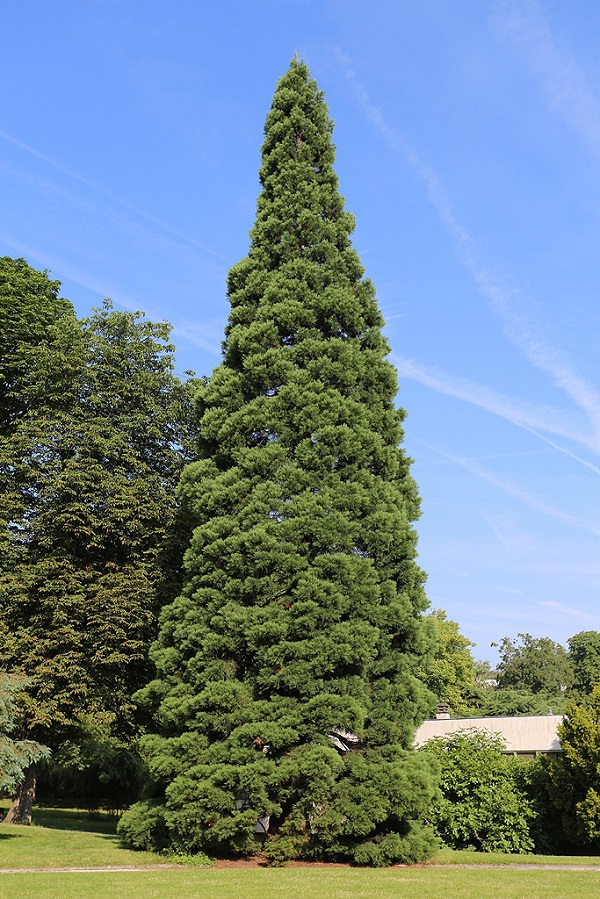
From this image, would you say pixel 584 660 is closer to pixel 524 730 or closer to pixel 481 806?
pixel 524 730

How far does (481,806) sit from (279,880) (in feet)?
24.2

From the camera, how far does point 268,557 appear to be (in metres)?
13.3

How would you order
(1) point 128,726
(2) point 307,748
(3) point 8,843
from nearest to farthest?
1. (2) point 307,748
2. (3) point 8,843
3. (1) point 128,726

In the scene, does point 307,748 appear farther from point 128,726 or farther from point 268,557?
point 128,726

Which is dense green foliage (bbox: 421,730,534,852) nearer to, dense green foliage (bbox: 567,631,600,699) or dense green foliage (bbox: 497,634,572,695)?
dense green foliage (bbox: 567,631,600,699)

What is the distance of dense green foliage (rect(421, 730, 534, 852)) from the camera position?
1614 cm

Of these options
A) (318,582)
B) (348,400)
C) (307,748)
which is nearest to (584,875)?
(307,748)

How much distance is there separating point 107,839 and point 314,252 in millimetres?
12605

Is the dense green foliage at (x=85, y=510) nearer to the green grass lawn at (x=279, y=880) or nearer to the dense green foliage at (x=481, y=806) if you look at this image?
the green grass lawn at (x=279, y=880)

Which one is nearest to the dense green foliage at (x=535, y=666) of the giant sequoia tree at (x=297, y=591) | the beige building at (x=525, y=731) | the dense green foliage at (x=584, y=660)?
the dense green foliage at (x=584, y=660)

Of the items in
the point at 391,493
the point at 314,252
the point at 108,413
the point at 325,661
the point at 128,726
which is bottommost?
Answer: the point at 128,726

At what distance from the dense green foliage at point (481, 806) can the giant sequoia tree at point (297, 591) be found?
3469 mm

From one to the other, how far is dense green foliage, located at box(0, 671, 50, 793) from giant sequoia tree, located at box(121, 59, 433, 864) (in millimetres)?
2258

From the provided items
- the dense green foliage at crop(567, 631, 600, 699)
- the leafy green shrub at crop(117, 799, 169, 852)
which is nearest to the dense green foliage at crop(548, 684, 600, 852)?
the leafy green shrub at crop(117, 799, 169, 852)
